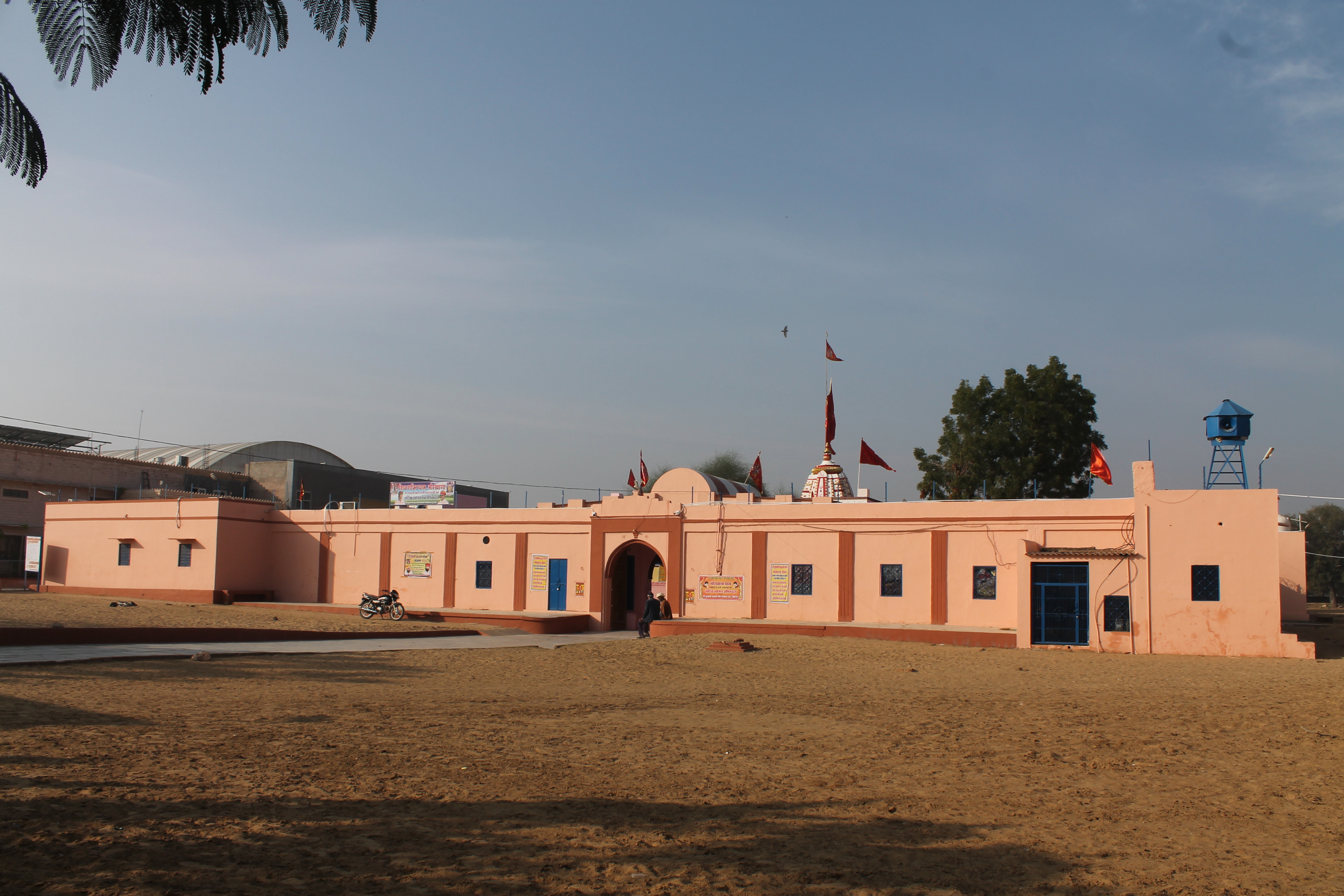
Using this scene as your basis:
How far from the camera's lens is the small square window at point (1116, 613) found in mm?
22312

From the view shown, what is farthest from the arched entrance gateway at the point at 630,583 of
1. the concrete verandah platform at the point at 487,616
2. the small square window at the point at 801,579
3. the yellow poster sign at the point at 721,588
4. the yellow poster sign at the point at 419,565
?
the yellow poster sign at the point at 419,565

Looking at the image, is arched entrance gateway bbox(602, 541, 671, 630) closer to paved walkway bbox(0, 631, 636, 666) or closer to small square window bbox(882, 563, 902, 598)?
paved walkway bbox(0, 631, 636, 666)

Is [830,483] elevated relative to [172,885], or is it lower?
elevated

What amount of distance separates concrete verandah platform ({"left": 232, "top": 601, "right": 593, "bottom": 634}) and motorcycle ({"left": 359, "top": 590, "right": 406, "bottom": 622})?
0.72 m

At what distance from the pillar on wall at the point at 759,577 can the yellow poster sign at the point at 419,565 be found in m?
11.5

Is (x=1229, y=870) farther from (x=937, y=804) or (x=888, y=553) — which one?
(x=888, y=553)

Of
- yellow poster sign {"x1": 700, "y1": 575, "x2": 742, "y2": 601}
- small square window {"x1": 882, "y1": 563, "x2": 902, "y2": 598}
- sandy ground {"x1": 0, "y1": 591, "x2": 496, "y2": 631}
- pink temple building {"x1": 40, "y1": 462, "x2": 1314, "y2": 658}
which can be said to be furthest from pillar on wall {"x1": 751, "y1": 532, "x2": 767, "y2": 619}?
sandy ground {"x1": 0, "y1": 591, "x2": 496, "y2": 631}

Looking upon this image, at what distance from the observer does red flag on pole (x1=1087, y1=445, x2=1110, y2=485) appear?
2747 cm

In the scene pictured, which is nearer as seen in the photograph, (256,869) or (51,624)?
(256,869)

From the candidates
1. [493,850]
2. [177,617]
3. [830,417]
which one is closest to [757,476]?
[830,417]

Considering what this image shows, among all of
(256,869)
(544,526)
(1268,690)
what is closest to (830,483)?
(544,526)

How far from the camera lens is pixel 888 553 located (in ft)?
88.1

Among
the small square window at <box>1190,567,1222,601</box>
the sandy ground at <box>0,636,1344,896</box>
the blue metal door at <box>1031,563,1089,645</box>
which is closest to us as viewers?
the sandy ground at <box>0,636,1344,896</box>

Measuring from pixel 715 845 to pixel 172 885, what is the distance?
11.0 feet
